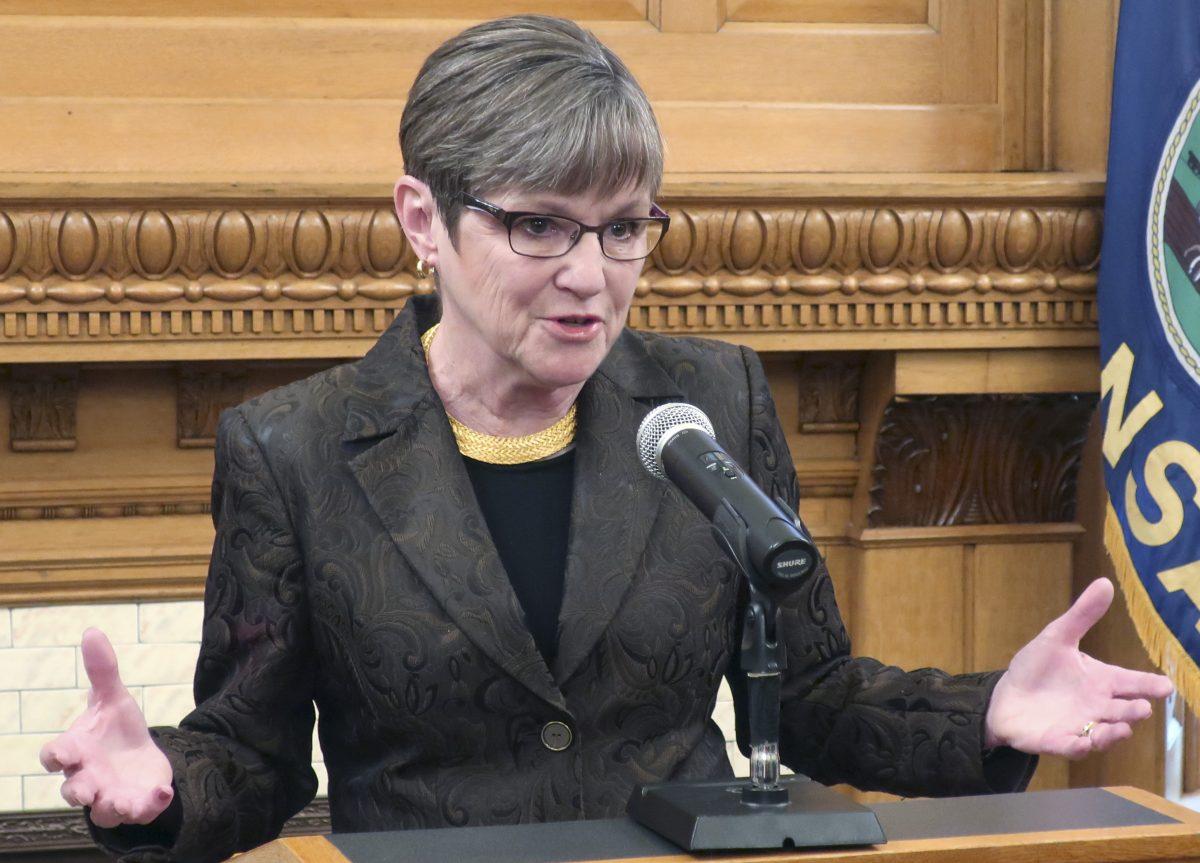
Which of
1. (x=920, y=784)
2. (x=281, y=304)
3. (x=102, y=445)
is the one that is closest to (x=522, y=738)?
(x=920, y=784)

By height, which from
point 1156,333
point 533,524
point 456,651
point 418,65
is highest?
point 418,65

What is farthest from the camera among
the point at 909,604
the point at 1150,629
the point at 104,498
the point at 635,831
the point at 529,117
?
the point at 909,604

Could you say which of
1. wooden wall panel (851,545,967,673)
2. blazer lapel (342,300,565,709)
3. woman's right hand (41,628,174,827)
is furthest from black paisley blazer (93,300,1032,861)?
wooden wall panel (851,545,967,673)

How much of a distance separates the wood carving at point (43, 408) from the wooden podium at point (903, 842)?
5.36ft

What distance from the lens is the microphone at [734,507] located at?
1.04 meters

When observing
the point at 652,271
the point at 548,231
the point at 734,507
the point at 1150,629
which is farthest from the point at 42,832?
the point at 734,507

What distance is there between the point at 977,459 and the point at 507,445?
1450 millimetres

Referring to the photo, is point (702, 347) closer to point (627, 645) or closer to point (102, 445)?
point (627, 645)

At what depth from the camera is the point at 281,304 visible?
2541 mm

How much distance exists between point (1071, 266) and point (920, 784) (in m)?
1.47

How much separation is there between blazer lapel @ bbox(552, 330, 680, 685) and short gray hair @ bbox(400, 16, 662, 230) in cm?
27

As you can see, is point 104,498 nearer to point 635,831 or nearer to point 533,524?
point 533,524

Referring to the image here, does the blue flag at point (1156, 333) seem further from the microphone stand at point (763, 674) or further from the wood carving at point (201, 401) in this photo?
the microphone stand at point (763, 674)

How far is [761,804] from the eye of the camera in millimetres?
1131
